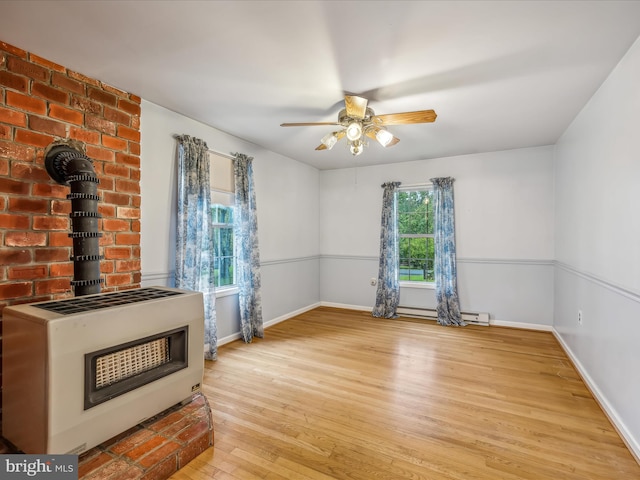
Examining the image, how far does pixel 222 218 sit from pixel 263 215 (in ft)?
2.19

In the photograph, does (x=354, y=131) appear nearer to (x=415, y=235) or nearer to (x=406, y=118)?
(x=406, y=118)

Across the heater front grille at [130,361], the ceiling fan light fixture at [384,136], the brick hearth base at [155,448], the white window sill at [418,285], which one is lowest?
the brick hearth base at [155,448]

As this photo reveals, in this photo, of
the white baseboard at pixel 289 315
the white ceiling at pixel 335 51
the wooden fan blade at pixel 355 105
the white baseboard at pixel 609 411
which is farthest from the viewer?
the white baseboard at pixel 289 315

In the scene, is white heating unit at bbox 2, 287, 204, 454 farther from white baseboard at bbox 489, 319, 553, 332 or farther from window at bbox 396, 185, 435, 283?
white baseboard at bbox 489, 319, 553, 332

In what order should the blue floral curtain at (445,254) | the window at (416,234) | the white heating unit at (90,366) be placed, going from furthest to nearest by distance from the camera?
the window at (416,234), the blue floral curtain at (445,254), the white heating unit at (90,366)

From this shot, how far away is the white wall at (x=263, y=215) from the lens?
9.18 ft

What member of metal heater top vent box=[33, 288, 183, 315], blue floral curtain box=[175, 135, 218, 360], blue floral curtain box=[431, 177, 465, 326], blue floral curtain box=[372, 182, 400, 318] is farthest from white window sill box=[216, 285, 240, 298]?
blue floral curtain box=[431, 177, 465, 326]

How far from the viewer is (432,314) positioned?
4711mm

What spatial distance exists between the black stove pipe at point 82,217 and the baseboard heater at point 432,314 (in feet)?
13.5

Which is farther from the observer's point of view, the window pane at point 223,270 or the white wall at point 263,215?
the window pane at point 223,270

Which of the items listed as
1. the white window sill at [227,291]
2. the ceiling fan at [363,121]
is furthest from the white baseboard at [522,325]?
the white window sill at [227,291]

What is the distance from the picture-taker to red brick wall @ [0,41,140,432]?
1.87 m

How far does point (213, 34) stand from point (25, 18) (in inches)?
38.6

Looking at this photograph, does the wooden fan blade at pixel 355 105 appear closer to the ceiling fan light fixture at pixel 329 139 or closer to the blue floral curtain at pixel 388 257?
the ceiling fan light fixture at pixel 329 139
